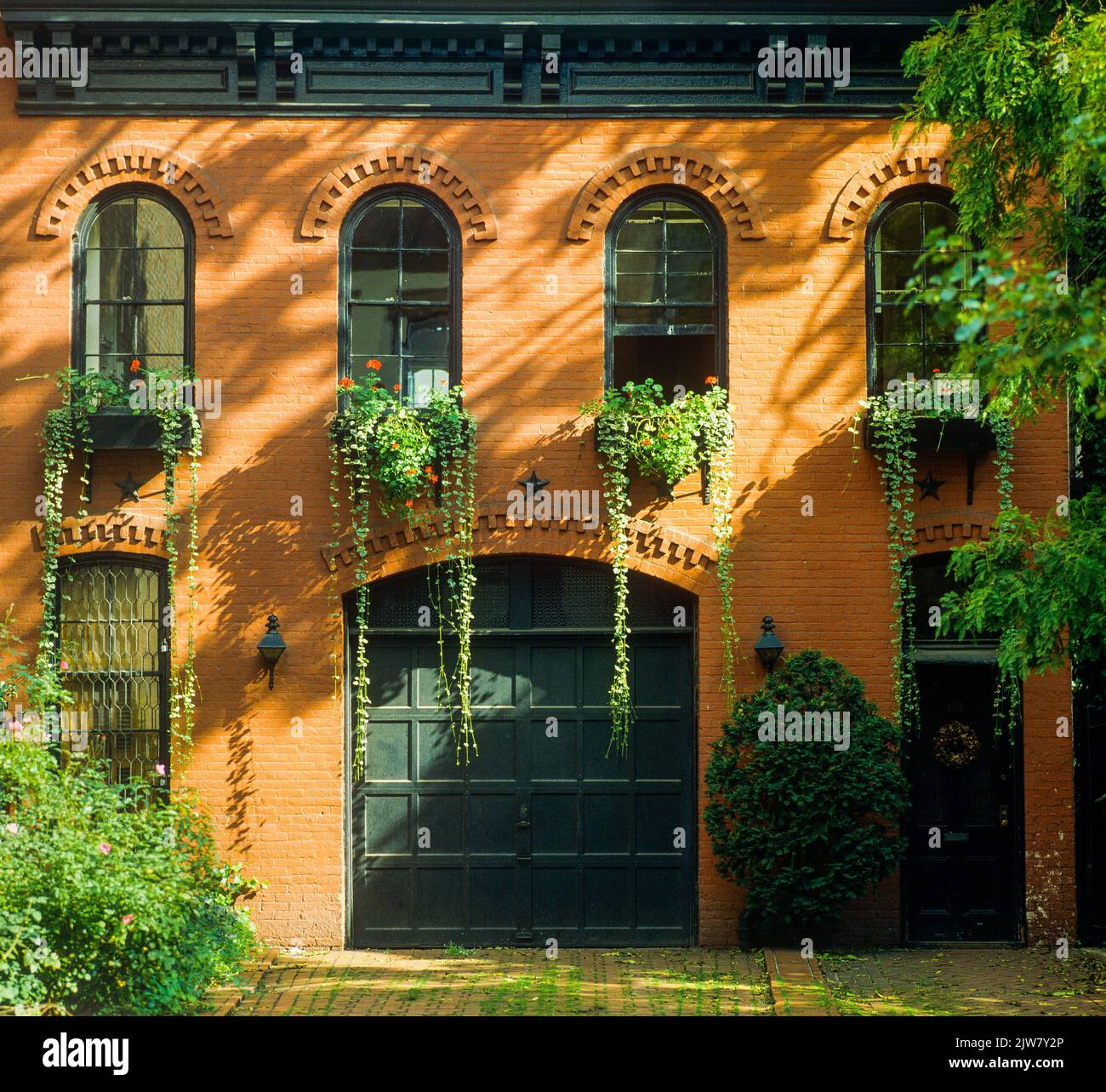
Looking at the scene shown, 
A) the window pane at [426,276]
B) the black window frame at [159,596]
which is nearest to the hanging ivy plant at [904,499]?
the window pane at [426,276]

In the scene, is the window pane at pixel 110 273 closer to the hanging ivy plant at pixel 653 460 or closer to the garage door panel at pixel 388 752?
the hanging ivy plant at pixel 653 460

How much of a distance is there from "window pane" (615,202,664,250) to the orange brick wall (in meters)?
0.35

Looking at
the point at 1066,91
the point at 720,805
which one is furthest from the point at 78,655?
the point at 1066,91

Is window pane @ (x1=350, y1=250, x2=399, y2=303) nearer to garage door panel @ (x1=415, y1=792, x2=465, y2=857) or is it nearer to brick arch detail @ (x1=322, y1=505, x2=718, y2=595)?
brick arch detail @ (x1=322, y1=505, x2=718, y2=595)

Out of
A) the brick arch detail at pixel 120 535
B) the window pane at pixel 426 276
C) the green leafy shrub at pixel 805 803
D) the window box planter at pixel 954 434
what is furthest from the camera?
the window pane at pixel 426 276

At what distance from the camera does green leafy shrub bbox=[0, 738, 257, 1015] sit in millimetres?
8250

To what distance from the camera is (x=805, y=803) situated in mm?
10695

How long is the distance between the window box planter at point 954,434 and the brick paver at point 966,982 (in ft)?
13.5

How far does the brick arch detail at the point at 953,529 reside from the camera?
11.5m

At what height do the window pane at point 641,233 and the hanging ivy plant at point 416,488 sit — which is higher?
the window pane at point 641,233

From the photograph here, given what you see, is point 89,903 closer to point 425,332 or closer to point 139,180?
point 425,332

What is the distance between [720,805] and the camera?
11.0 meters
